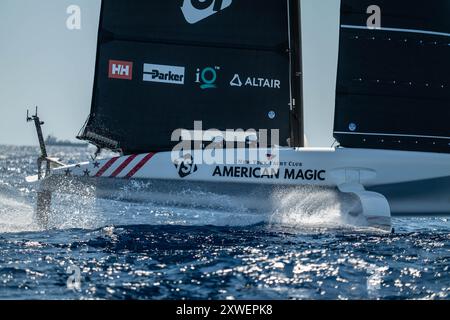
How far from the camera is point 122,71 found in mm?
9617

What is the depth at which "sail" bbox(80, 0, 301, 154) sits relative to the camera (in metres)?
9.62

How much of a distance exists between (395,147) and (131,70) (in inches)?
168

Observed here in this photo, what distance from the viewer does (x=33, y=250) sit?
701 cm

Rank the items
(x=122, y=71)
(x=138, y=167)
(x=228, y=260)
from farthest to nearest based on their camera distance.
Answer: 1. (x=122, y=71)
2. (x=138, y=167)
3. (x=228, y=260)

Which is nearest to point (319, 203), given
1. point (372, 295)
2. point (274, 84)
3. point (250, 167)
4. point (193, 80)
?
point (250, 167)

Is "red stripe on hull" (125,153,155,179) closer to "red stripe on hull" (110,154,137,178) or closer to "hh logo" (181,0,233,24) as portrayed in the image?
"red stripe on hull" (110,154,137,178)

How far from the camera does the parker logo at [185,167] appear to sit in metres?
9.05

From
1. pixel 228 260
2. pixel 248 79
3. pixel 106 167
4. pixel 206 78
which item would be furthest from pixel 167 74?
pixel 228 260

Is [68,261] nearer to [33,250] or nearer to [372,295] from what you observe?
[33,250]

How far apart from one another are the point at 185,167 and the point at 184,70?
1.61m

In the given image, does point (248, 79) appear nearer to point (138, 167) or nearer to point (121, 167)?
point (138, 167)

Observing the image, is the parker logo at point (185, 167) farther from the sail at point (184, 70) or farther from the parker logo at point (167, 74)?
the parker logo at point (167, 74)
